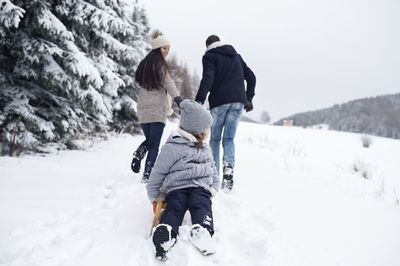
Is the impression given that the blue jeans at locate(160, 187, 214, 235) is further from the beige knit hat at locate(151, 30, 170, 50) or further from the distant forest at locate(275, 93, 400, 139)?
the distant forest at locate(275, 93, 400, 139)

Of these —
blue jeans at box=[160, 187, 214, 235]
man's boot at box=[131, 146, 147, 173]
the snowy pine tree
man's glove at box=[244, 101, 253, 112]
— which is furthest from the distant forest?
blue jeans at box=[160, 187, 214, 235]

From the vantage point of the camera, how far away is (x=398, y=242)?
2008mm

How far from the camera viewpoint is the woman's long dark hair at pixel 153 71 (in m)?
3.44

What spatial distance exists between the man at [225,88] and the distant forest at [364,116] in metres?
30.1

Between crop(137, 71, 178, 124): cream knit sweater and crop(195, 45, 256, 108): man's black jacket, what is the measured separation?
1.48 feet

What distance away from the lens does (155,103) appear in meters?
3.48

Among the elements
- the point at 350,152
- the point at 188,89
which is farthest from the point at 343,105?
the point at 350,152

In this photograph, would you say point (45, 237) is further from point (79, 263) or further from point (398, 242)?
point (398, 242)

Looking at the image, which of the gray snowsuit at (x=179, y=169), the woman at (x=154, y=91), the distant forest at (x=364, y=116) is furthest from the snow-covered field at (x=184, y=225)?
the distant forest at (x=364, y=116)

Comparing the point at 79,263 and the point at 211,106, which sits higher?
the point at 211,106

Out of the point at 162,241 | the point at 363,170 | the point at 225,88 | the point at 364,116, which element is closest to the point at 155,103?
the point at 225,88

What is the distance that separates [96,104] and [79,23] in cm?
192

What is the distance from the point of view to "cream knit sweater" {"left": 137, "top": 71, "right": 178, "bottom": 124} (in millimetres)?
3471

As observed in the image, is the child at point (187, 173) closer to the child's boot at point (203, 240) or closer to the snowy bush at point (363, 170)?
the child's boot at point (203, 240)
